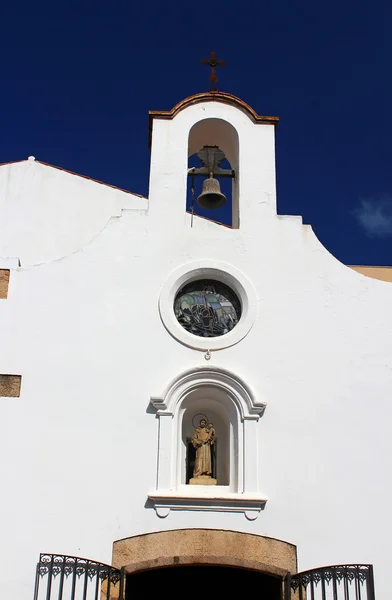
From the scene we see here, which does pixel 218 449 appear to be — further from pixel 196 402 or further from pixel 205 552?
pixel 205 552

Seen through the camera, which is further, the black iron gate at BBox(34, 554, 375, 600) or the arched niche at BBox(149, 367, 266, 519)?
the arched niche at BBox(149, 367, 266, 519)

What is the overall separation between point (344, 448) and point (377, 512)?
2.48 ft

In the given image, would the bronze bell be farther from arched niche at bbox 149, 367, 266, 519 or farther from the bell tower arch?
arched niche at bbox 149, 367, 266, 519

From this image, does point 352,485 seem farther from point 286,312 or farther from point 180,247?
point 180,247

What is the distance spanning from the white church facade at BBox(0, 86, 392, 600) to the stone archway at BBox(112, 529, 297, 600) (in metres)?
0.01

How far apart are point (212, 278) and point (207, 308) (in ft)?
1.27

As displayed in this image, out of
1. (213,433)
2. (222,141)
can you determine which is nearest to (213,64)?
(222,141)

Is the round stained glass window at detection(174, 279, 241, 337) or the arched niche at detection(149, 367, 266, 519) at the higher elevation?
the round stained glass window at detection(174, 279, 241, 337)

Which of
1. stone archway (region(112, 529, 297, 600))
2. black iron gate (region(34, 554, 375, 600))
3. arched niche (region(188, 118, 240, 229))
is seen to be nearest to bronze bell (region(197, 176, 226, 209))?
arched niche (region(188, 118, 240, 229))

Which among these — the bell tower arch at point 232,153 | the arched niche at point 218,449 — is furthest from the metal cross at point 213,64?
the arched niche at point 218,449

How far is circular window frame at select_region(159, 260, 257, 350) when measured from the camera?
7.96 meters

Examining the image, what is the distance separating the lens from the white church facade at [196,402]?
711cm

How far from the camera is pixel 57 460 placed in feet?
24.2

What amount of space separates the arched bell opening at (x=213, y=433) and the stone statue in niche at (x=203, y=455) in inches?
0.4
